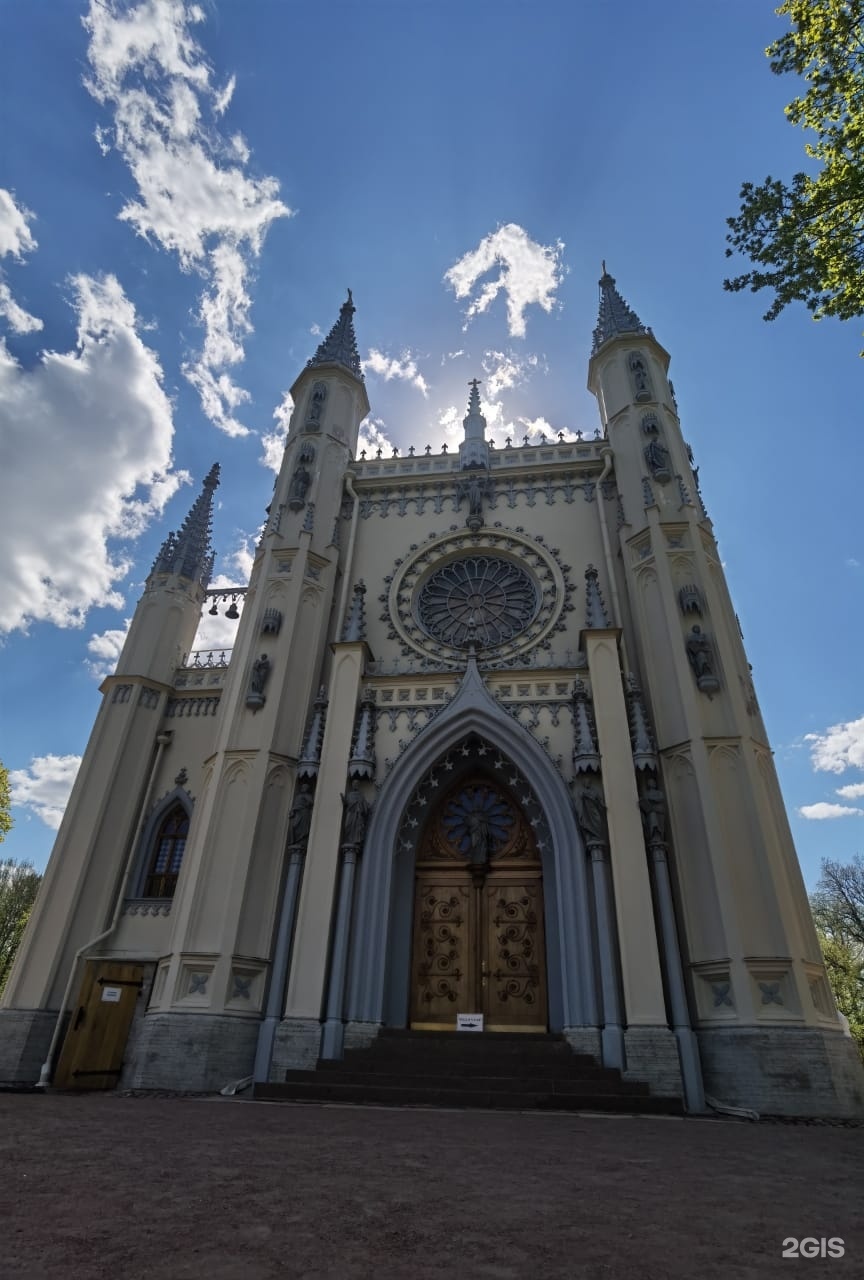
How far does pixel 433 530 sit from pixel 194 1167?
638 inches

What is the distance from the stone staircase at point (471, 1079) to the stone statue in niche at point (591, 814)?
338 centimetres

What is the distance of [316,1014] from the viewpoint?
11742 millimetres

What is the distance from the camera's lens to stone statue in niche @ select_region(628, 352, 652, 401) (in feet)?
61.4

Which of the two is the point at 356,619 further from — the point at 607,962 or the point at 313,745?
the point at 607,962

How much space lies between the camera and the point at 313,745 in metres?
14.3

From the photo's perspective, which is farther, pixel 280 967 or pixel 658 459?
pixel 658 459

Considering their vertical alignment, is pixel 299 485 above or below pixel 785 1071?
above

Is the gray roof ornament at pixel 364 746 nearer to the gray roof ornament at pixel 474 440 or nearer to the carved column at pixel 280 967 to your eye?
the carved column at pixel 280 967

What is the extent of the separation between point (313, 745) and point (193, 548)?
10355 mm

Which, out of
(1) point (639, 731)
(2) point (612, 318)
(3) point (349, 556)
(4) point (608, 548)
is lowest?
(1) point (639, 731)

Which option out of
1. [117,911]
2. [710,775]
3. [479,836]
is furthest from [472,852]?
[117,911]

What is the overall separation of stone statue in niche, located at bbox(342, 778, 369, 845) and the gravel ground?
21.6 feet

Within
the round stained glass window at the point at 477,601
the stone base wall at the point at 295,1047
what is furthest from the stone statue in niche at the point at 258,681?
the stone base wall at the point at 295,1047

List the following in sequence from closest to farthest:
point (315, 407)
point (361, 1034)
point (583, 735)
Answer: point (361, 1034), point (583, 735), point (315, 407)
